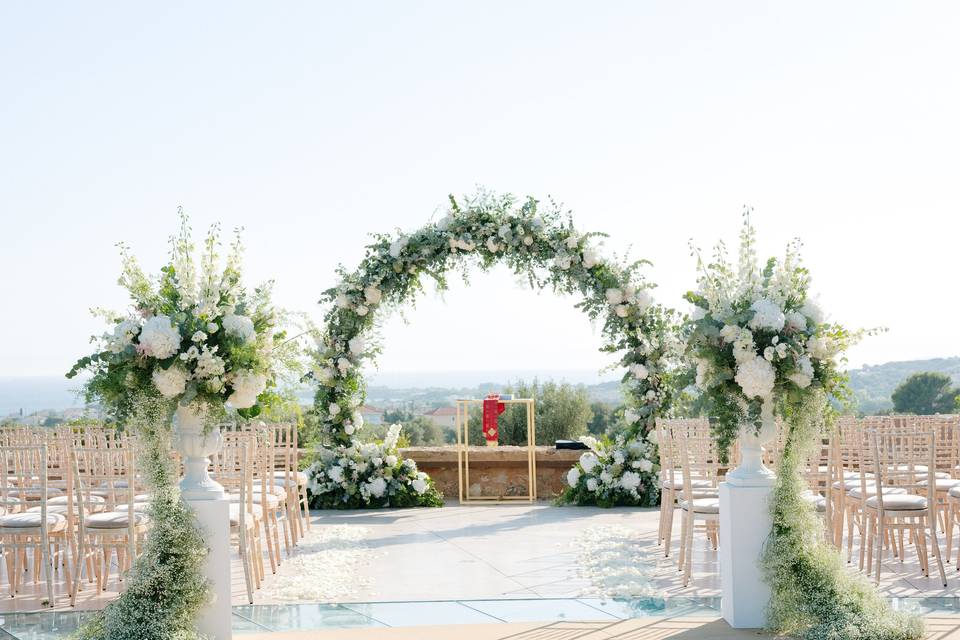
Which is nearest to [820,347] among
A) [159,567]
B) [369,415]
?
[159,567]

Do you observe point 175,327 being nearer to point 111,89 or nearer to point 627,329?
point 627,329

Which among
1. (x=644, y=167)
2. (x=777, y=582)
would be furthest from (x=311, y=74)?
(x=777, y=582)

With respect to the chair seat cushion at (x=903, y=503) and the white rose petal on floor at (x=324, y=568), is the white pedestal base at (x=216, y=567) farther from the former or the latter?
the chair seat cushion at (x=903, y=503)

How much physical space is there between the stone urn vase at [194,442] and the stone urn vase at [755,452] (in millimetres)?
2818

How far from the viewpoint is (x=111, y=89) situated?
36.2 feet

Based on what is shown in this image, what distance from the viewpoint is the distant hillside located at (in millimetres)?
21406

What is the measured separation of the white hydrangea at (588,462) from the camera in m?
10.4

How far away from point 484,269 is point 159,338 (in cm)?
642

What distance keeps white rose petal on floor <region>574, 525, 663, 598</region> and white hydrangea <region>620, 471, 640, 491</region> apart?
136 cm

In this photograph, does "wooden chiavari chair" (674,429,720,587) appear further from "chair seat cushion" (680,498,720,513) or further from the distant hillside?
the distant hillside

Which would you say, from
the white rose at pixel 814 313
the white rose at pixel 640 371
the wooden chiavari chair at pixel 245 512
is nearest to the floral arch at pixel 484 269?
the white rose at pixel 640 371

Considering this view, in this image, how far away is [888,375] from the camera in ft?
76.9

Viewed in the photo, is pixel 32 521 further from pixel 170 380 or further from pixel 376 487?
pixel 376 487

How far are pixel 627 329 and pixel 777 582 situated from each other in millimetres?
5697
